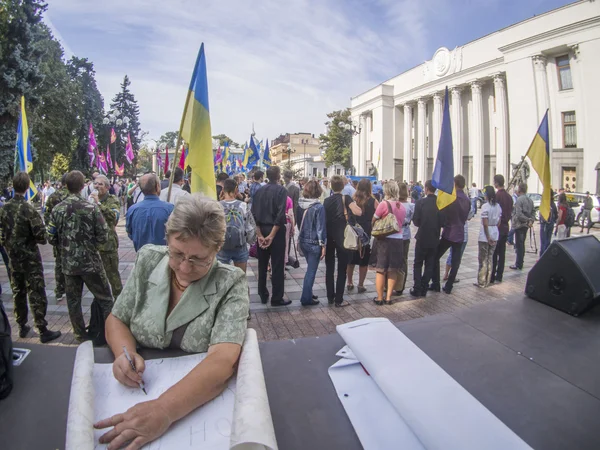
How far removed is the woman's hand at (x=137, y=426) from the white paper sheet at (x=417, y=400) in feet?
2.22

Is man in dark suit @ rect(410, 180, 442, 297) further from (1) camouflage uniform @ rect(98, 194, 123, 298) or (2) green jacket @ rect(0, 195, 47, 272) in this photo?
(2) green jacket @ rect(0, 195, 47, 272)

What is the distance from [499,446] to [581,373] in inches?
31.2

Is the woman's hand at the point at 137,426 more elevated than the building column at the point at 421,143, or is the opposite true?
the building column at the point at 421,143

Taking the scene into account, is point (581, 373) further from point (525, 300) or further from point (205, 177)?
point (205, 177)

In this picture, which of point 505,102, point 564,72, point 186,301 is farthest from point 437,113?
point 186,301

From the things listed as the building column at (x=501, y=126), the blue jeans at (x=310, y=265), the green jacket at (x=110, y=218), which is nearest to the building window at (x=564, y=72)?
the building column at (x=501, y=126)

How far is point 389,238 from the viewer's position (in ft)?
18.2

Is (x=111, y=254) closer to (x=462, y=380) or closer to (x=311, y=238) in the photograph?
(x=311, y=238)

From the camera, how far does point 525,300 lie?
2332 millimetres

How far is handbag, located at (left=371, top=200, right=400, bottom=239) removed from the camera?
5363mm

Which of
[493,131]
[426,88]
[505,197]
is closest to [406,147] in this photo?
[426,88]

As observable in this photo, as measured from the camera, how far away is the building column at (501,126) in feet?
115

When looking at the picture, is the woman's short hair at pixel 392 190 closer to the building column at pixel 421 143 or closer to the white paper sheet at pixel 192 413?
the white paper sheet at pixel 192 413

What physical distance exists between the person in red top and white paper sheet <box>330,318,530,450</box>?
637 cm
